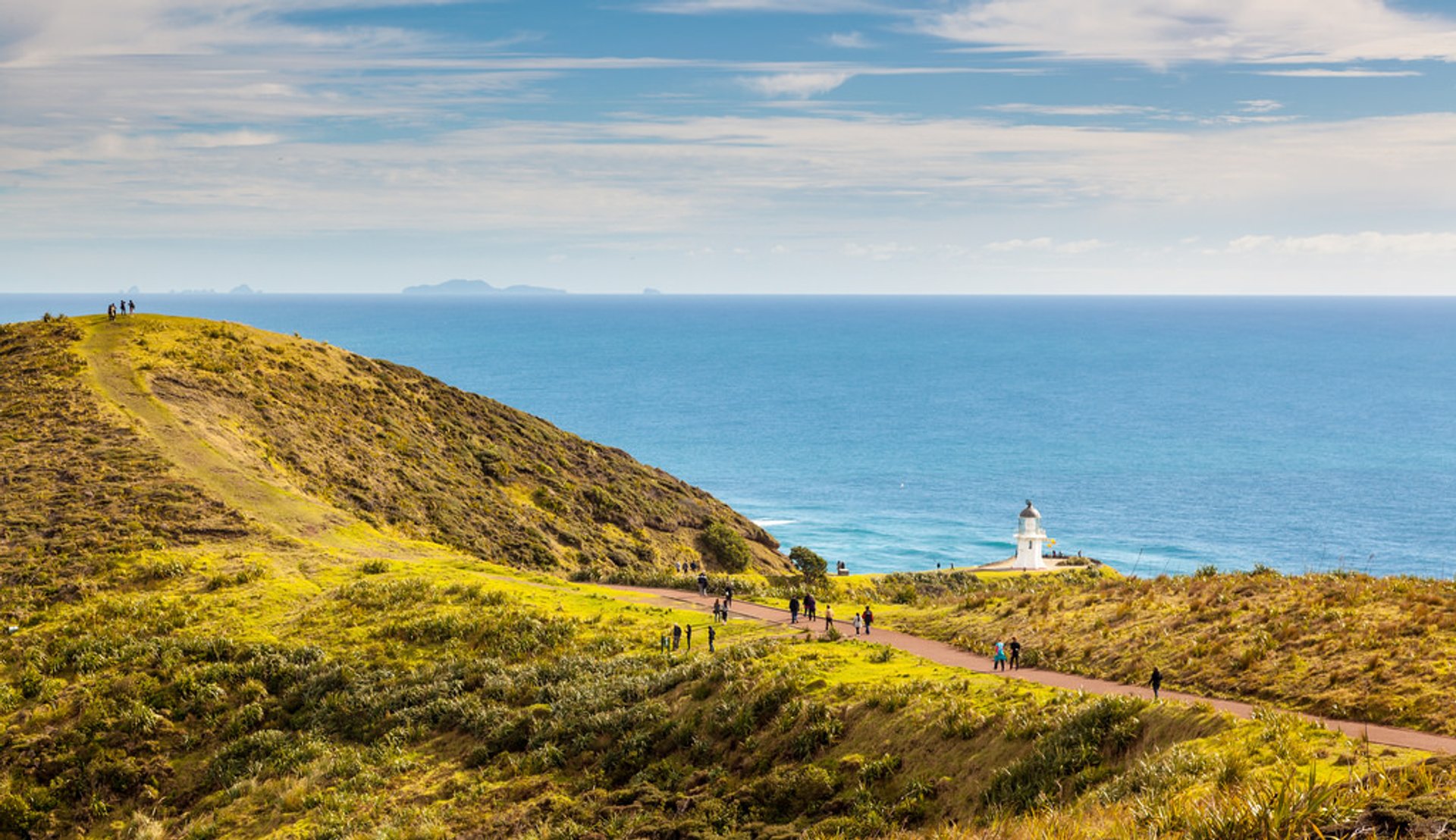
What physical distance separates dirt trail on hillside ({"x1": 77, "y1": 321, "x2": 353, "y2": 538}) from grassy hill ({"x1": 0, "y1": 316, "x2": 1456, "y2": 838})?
0.18 metres

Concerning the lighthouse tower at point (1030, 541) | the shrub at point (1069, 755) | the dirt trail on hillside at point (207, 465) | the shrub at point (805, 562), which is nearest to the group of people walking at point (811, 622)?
the shrub at point (1069, 755)

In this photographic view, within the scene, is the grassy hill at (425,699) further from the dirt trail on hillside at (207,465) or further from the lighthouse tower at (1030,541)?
the lighthouse tower at (1030,541)

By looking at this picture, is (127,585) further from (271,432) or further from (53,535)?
(271,432)

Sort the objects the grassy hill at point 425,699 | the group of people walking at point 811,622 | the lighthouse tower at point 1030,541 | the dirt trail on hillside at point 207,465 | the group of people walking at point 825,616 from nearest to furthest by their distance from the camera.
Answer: the grassy hill at point 425,699, the group of people walking at point 811,622, the group of people walking at point 825,616, the dirt trail on hillside at point 207,465, the lighthouse tower at point 1030,541

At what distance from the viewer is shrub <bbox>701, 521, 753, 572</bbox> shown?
63.0m

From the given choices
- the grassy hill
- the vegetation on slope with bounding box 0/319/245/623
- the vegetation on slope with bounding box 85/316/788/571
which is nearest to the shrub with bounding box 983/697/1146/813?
the grassy hill

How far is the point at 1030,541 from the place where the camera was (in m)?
64.9

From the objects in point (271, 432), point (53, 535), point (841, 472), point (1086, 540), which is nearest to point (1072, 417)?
point (841, 472)

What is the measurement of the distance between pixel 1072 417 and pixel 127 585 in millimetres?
154544

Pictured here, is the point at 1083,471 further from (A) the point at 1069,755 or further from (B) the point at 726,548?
(A) the point at 1069,755

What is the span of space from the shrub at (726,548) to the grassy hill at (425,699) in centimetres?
819

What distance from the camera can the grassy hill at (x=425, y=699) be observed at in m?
19.1

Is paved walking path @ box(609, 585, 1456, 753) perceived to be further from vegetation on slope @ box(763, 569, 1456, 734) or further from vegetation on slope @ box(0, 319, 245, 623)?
vegetation on slope @ box(0, 319, 245, 623)

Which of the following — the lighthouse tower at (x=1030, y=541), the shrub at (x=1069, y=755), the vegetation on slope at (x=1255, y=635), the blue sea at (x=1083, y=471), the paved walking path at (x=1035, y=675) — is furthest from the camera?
the blue sea at (x=1083, y=471)
